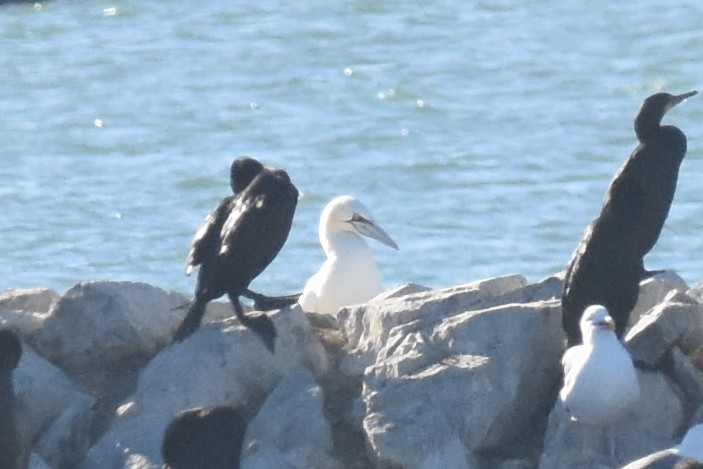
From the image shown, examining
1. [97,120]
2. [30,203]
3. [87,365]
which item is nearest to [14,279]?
[30,203]

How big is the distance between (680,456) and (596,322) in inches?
37.8

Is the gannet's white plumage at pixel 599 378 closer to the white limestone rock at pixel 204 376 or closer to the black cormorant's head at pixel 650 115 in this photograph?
the white limestone rock at pixel 204 376

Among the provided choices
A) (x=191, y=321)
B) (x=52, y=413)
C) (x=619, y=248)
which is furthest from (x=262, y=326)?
(x=619, y=248)

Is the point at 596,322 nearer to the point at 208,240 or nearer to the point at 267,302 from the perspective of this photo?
the point at 267,302

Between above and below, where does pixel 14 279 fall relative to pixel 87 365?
below

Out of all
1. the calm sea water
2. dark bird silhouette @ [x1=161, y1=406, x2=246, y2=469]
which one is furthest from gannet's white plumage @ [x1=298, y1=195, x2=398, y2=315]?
the calm sea water

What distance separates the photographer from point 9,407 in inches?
320

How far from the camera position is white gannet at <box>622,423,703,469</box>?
7.21 m

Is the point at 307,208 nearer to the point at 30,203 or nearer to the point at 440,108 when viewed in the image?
the point at 30,203

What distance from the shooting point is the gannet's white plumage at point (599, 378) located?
798 cm

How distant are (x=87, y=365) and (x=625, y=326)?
7.72ft

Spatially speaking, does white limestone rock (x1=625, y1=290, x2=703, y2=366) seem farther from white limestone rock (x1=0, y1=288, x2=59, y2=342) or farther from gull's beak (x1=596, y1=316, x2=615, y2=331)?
white limestone rock (x1=0, y1=288, x2=59, y2=342)

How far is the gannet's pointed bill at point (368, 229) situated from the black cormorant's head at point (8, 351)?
15.0 ft

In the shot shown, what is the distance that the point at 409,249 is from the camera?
20047 millimetres
